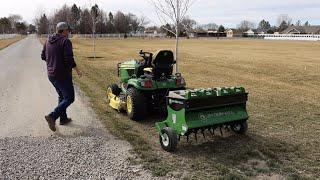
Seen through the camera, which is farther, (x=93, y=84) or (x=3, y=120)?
(x=93, y=84)

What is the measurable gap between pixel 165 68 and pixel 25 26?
16843 centimetres

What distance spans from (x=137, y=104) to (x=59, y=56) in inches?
69.6

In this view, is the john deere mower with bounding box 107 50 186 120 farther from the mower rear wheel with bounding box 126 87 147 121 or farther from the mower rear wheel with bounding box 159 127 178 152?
the mower rear wheel with bounding box 159 127 178 152

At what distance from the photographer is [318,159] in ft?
19.6

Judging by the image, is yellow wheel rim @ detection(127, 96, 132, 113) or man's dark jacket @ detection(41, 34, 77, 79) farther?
yellow wheel rim @ detection(127, 96, 132, 113)

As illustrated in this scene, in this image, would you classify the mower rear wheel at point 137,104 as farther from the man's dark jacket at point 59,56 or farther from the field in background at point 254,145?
the man's dark jacket at point 59,56

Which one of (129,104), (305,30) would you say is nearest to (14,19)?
(305,30)

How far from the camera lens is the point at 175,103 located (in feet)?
21.1

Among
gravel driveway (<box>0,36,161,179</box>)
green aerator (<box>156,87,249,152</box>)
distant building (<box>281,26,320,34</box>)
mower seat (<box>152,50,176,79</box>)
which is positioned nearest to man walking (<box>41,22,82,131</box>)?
gravel driveway (<box>0,36,161,179</box>)

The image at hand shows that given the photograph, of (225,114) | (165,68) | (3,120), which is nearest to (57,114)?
(3,120)

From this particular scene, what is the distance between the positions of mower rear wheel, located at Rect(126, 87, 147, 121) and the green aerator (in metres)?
1.56

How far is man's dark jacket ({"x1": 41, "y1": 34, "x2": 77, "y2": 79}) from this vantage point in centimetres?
737

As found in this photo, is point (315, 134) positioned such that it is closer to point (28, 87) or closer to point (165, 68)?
point (165, 68)

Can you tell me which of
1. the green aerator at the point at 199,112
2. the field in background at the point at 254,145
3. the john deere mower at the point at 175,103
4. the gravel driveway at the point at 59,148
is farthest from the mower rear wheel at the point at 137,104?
the green aerator at the point at 199,112
